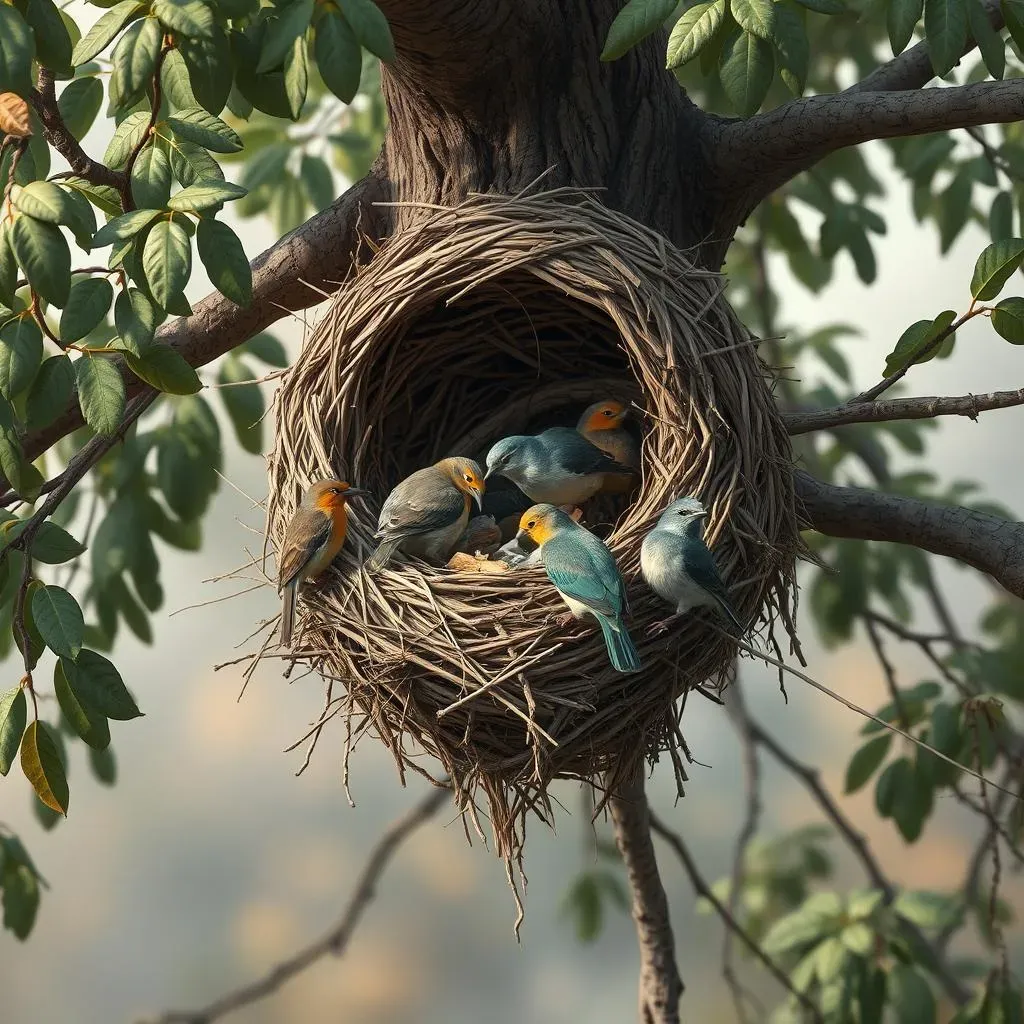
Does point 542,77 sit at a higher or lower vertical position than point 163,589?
higher

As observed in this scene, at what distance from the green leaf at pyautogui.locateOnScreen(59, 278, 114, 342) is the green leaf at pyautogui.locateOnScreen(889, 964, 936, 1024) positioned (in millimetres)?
2854

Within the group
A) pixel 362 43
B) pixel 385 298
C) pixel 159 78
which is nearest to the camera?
pixel 362 43

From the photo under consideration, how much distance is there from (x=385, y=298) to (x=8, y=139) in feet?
2.98

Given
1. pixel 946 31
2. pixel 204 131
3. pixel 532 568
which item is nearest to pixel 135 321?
pixel 204 131

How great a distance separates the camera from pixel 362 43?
1744 mm

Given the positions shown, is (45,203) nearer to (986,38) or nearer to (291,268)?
(291,268)

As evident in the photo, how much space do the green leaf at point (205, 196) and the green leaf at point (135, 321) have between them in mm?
186

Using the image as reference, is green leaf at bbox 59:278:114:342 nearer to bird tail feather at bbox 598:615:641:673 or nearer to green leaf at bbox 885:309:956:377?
bird tail feather at bbox 598:615:641:673

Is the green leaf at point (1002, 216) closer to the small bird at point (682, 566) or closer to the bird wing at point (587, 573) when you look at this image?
the small bird at point (682, 566)

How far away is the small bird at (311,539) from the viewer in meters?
2.46

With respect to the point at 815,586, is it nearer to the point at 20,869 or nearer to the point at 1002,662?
the point at 1002,662

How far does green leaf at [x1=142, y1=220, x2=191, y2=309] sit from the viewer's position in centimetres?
187

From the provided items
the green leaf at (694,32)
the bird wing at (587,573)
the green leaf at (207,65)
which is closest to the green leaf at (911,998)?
the bird wing at (587,573)

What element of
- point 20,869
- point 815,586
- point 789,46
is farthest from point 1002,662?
point 20,869
